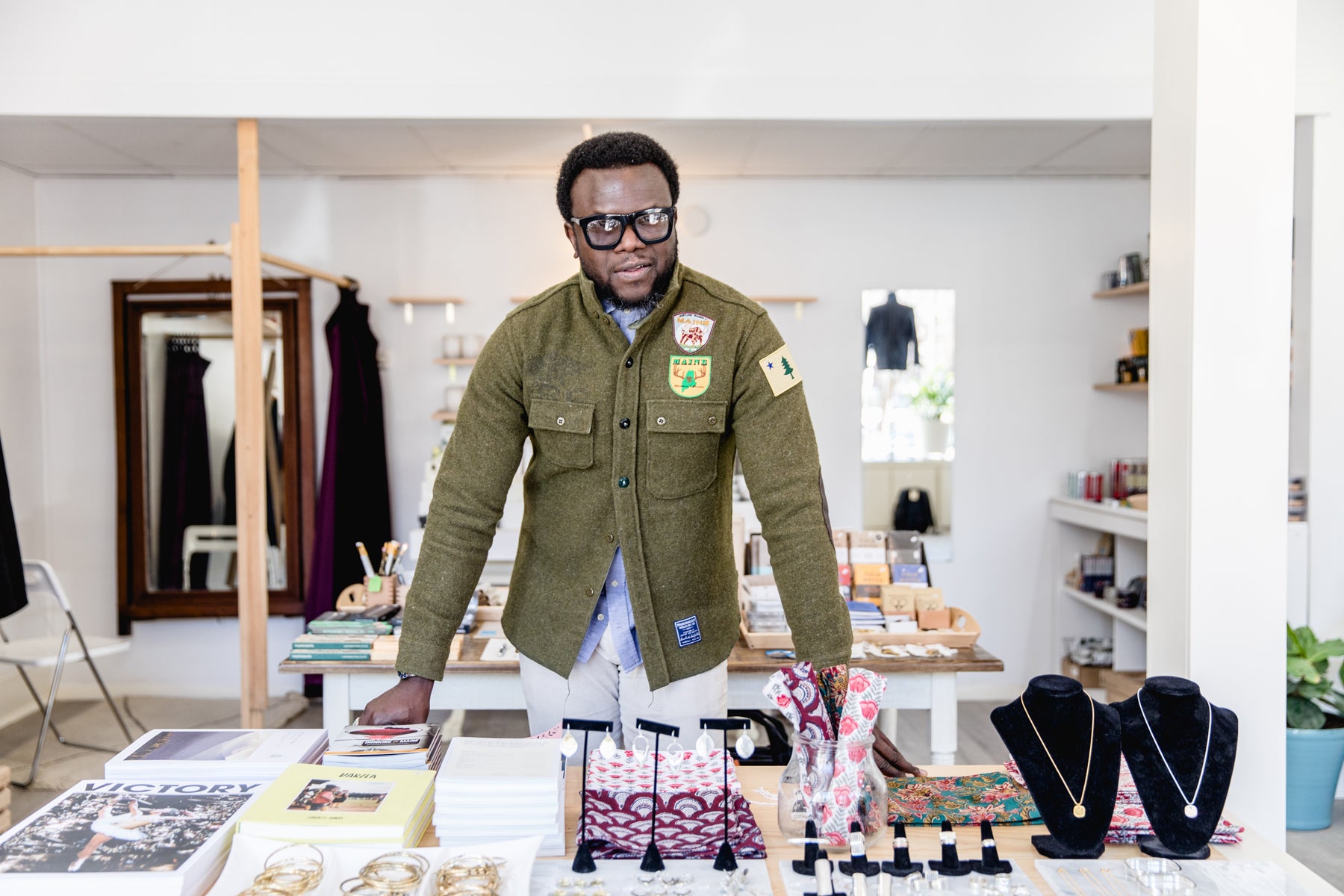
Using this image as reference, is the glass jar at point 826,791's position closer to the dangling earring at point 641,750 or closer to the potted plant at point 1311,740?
the dangling earring at point 641,750

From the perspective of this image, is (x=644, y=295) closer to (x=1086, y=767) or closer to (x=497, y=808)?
(x=497, y=808)

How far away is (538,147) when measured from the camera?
4.76 m

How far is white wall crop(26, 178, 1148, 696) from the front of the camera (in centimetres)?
532

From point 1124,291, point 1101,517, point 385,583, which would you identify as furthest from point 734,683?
point 1124,291

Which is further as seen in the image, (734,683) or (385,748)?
(734,683)

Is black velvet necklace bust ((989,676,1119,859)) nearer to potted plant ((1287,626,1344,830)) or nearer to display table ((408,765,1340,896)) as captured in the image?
display table ((408,765,1340,896))

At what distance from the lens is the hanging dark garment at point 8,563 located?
359 cm

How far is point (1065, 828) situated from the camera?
1427 mm

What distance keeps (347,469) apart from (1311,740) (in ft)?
14.4

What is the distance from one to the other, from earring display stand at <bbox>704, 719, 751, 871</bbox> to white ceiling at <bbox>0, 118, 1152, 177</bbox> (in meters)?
2.96

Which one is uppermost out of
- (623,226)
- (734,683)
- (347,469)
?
(623,226)

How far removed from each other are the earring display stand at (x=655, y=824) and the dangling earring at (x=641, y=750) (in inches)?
1.3

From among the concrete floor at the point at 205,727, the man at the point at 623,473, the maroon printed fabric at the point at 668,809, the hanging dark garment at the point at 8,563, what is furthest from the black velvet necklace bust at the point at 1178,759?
the hanging dark garment at the point at 8,563

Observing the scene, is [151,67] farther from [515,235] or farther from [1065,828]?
[1065,828]
